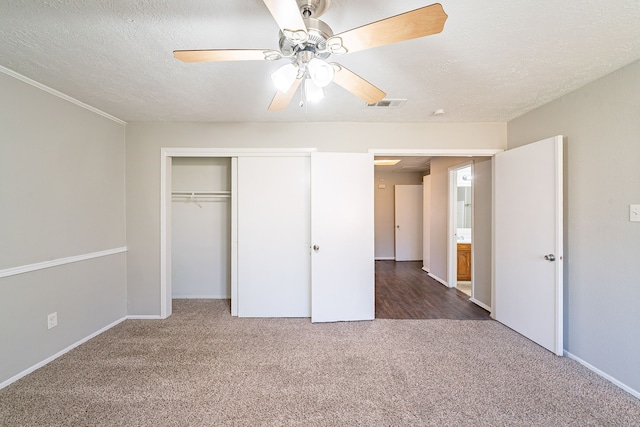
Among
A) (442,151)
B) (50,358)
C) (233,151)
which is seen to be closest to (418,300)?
(442,151)

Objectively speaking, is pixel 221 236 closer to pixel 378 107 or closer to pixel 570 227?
pixel 378 107

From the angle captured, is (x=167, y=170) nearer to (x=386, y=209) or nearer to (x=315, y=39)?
(x=315, y=39)

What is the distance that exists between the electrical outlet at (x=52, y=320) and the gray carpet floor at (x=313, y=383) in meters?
0.31

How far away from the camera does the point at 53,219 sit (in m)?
2.34

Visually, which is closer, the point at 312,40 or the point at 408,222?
the point at 312,40

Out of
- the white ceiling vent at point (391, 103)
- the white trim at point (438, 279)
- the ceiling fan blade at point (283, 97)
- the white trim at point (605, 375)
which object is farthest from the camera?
the white trim at point (438, 279)

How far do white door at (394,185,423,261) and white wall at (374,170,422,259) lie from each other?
0.73 ft

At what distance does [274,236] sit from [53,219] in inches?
79.6

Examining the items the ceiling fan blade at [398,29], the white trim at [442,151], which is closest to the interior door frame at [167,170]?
the white trim at [442,151]

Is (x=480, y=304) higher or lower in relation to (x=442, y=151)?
lower

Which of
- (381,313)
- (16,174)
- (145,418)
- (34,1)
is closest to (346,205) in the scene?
(381,313)

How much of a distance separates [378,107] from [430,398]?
253 centimetres

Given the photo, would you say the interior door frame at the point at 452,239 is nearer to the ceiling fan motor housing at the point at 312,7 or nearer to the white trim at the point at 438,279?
the white trim at the point at 438,279

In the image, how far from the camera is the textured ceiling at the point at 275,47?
1401 mm
